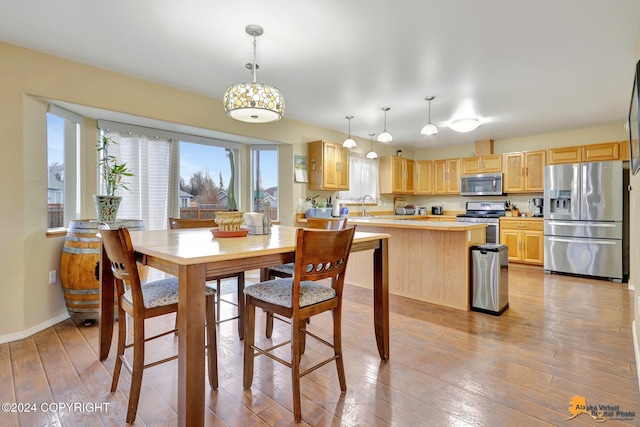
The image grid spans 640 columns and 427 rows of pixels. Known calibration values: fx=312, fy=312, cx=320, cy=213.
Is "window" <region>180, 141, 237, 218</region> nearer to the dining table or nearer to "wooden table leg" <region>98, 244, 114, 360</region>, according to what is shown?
"wooden table leg" <region>98, 244, 114, 360</region>

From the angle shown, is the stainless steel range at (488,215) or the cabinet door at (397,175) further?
the cabinet door at (397,175)

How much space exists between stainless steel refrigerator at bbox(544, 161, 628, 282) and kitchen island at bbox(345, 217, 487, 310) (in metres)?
2.08

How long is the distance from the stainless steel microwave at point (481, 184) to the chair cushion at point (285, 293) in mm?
5074

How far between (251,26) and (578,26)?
2.28m

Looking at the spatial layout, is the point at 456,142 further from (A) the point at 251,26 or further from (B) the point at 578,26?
(A) the point at 251,26

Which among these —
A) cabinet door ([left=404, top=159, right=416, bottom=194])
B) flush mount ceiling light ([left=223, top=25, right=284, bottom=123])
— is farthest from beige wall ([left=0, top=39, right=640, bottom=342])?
cabinet door ([left=404, top=159, right=416, bottom=194])

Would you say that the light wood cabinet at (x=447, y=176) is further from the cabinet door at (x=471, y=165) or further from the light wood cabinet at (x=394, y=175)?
the light wood cabinet at (x=394, y=175)

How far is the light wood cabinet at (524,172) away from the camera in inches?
208

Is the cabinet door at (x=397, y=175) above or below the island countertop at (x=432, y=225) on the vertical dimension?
above

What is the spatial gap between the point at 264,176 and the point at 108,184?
2.07 metres

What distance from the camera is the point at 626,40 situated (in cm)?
235

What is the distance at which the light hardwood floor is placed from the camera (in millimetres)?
1564

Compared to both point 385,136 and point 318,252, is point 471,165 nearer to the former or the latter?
point 385,136

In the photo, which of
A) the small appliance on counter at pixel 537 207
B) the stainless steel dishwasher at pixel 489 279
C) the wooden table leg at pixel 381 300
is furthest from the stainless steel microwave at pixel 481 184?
the wooden table leg at pixel 381 300
